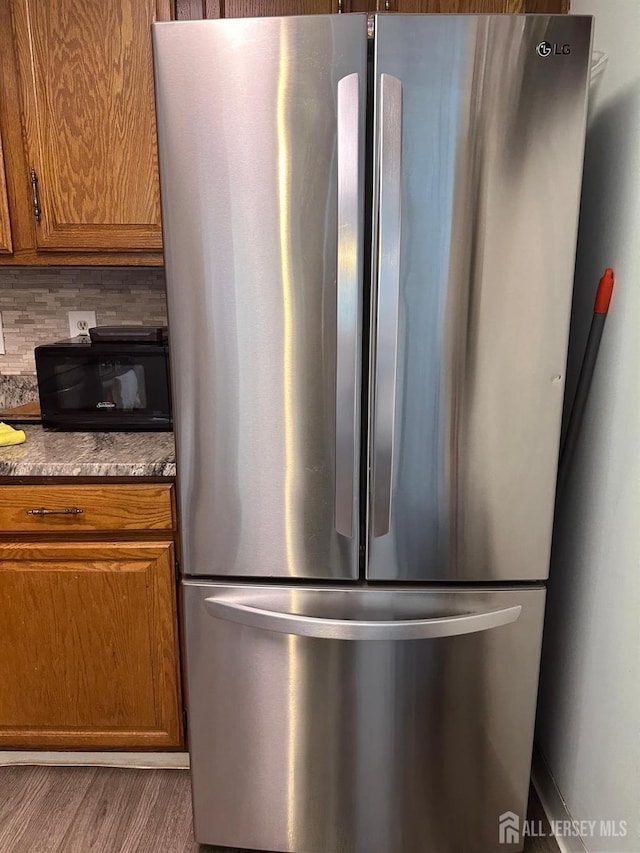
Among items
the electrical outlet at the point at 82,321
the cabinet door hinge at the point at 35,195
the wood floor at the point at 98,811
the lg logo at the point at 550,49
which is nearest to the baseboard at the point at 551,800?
the wood floor at the point at 98,811

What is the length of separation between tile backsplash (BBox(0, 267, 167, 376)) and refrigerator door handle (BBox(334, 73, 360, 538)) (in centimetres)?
105

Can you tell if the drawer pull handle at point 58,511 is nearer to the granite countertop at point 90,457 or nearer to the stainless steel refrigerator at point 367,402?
the granite countertop at point 90,457

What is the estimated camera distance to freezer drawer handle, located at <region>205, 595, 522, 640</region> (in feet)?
4.25

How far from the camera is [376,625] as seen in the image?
1.30 m

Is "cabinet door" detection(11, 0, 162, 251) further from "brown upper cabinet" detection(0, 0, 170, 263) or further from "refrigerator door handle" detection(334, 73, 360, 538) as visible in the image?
"refrigerator door handle" detection(334, 73, 360, 538)

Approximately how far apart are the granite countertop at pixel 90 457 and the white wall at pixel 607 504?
98 centimetres

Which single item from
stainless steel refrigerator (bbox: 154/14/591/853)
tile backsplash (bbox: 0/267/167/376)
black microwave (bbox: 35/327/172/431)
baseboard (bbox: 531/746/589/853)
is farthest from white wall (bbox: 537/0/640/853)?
tile backsplash (bbox: 0/267/167/376)

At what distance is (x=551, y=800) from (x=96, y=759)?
1.22 m

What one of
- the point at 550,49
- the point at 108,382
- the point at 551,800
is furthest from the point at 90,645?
the point at 550,49

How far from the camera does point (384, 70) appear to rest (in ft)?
3.65

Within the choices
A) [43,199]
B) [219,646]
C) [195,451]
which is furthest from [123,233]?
[219,646]

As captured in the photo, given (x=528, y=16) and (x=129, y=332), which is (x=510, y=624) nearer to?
(x=528, y=16)

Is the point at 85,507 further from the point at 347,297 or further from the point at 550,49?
the point at 550,49

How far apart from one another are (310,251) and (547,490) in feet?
2.19
